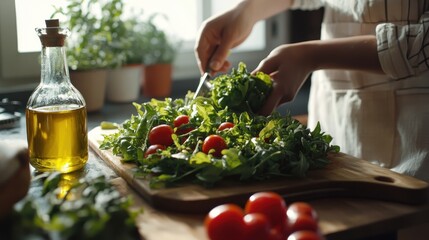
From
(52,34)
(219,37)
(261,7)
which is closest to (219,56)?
(219,37)

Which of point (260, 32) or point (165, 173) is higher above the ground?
point (260, 32)

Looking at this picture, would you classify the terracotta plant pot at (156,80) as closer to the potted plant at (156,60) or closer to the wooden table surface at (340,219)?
the potted plant at (156,60)

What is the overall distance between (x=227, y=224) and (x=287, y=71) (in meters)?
0.55

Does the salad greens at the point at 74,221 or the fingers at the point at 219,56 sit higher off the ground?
the fingers at the point at 219,56

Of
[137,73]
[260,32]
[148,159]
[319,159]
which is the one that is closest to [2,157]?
[148,159]

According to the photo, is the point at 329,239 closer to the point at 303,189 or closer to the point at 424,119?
the point at 303,189

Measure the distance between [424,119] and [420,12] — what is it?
0.74 feet

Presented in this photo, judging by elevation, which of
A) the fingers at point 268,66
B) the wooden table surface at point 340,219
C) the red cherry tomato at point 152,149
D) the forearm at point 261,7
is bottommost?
the wooden table surface at point 340,219

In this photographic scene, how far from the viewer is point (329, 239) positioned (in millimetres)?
818

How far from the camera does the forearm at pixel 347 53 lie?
1188 millimetres

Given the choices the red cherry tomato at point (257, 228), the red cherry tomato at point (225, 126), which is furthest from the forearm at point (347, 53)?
the red cherry tomato at point (257, 228)

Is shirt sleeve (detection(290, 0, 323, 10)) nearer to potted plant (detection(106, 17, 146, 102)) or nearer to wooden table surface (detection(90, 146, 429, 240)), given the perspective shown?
potted plant (detection(106, 17, 146, 102))

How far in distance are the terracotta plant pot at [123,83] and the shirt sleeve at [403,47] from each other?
958 mm

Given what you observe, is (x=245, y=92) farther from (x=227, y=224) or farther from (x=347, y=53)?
(x=227, y=224)
